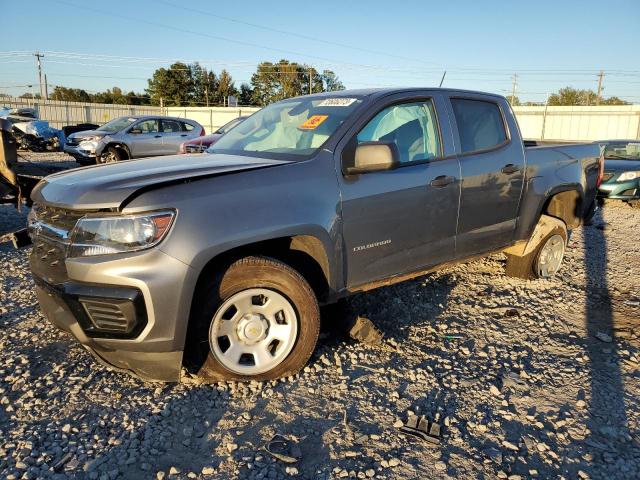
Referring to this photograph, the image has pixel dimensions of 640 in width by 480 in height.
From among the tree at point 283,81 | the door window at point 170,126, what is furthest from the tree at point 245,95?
the door window at point 170,126

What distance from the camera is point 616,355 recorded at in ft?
11.9

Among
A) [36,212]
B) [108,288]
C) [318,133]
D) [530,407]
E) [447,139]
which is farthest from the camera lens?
[447,139]

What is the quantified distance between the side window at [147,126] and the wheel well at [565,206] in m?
13.2

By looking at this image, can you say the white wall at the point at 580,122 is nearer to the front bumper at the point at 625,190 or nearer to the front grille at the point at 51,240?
the front bumper at the point at 625,190

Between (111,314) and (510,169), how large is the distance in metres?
3.52

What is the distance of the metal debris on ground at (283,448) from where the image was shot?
7.80 feet

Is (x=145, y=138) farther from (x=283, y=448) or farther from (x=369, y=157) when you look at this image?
(x=283, y=448)

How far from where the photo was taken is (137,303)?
2551 mm

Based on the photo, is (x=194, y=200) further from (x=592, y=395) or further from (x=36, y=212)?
(x=592, y=395)

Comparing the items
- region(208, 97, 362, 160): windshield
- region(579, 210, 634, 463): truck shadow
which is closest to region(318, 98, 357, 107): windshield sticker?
region(208, 97, 362, 160): windshield

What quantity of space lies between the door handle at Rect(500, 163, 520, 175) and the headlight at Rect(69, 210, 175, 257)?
120 inches

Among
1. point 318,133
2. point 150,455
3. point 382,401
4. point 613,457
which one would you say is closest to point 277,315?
point 382,401

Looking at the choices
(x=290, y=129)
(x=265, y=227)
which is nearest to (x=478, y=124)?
(x=290, y=129)

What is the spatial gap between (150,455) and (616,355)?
11.0ft
